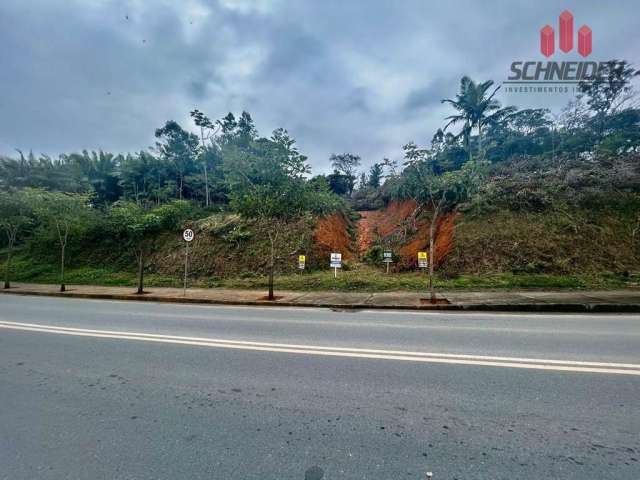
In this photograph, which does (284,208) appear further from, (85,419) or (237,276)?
(85,419)

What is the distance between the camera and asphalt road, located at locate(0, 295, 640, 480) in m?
1.93

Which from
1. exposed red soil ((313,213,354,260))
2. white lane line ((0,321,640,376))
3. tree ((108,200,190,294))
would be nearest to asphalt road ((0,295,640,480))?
white lane line ((0,321,640,376))

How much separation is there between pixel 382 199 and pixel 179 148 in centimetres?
2053

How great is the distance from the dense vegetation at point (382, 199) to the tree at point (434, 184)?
0.07m

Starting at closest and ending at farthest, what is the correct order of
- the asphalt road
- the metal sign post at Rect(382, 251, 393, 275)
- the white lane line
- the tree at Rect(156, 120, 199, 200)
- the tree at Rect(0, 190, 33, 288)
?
the asphalt road → the white lane line → the metal sign post at Rect(382, 251, 393, 275) → the tree at Rect(0, 190, 33, 288) → the tree at Rect(156, 120, 199, 200)

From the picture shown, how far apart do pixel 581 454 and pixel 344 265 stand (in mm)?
11973

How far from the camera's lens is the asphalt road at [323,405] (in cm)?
193

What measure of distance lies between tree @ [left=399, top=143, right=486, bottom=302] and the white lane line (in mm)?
4596

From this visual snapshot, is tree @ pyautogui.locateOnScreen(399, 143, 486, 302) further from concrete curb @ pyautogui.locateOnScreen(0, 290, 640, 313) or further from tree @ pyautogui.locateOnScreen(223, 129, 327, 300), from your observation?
tree @ pyautogui.locateOnScreen(223, 129, 327, 300)

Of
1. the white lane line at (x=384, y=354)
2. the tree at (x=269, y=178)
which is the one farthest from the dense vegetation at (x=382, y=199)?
the white lane line at (x=384, y=354)

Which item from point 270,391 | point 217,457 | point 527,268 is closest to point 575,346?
point 270,391

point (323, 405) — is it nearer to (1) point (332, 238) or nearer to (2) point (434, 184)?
(2) point (434, 184)

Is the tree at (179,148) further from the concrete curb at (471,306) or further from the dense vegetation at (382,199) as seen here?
the concrete curb at (471,306)

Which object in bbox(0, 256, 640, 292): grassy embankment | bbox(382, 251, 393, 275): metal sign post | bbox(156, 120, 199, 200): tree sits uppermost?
bbox(156, 120, 199, 200): tree
